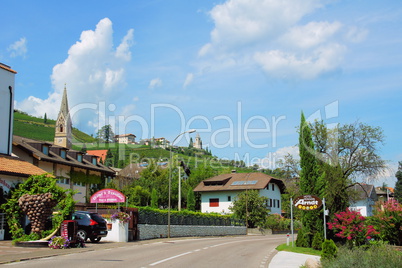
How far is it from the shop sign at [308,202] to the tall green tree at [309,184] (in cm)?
210

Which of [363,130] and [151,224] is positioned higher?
[363,130]

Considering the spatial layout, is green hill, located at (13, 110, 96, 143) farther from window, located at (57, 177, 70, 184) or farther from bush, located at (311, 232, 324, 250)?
bush, located at (311, 232, 324, 250)

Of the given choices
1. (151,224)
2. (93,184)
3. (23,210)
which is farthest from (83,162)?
(23,210)

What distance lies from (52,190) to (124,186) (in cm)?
5680

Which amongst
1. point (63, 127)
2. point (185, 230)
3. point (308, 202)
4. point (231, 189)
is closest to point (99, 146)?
point (63, 127)

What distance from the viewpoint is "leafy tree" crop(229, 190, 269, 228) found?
57938 millimetres

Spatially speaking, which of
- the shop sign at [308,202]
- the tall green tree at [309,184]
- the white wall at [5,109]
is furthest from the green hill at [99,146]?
the shop sign at [308,202]

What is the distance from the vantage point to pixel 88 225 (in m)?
23.3

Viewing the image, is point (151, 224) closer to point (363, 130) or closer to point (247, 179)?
point (363, 130)

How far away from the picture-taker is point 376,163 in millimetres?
37656

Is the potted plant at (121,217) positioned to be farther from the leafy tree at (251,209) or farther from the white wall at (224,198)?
the white wall at (224,198)

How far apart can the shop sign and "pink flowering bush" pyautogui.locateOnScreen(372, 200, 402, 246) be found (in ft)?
12.6

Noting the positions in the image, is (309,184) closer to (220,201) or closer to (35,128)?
(220,201)

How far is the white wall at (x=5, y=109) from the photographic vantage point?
28062 mm
